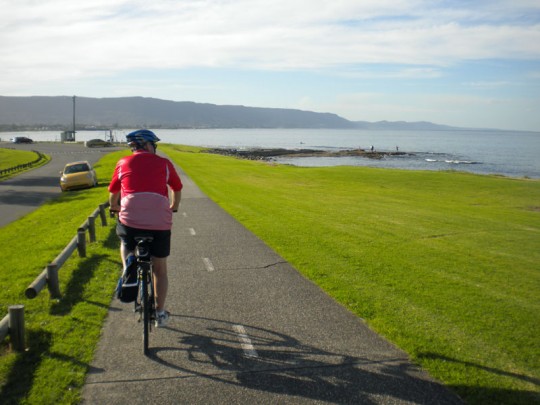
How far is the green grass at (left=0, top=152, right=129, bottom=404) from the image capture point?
4.72 metres

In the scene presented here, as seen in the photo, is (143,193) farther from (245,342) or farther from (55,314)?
(55,314)

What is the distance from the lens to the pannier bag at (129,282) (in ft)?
17.8

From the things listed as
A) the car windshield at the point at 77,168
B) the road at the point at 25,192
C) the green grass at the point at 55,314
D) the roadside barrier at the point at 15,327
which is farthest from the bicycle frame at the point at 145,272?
the car windshield at the point at 77,168

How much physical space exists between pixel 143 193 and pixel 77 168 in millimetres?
26357

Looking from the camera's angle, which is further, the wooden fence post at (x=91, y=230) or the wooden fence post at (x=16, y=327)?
the wooden fence post at (x=91, y=230)

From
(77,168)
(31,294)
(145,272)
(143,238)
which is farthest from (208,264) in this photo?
(77,168)

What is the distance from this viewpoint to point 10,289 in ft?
28.9

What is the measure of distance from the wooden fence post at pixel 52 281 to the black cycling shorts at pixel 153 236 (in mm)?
2434

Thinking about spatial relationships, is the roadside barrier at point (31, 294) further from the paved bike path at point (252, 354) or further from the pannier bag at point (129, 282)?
the pannier bag at point (129, 282)

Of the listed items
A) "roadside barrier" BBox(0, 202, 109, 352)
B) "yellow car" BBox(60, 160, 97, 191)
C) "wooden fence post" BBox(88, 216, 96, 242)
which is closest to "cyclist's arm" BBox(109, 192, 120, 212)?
"roadside barrier" BBox(0, 202, 109, 352)

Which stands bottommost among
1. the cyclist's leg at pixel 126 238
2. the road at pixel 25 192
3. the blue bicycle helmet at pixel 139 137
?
A: the road at pixel 25 192

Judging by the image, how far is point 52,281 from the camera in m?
7.39

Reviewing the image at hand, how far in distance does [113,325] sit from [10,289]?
3.66 m

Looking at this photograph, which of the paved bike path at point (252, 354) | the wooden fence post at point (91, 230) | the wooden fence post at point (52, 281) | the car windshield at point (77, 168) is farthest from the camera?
the car windshield at point (77, 168)
